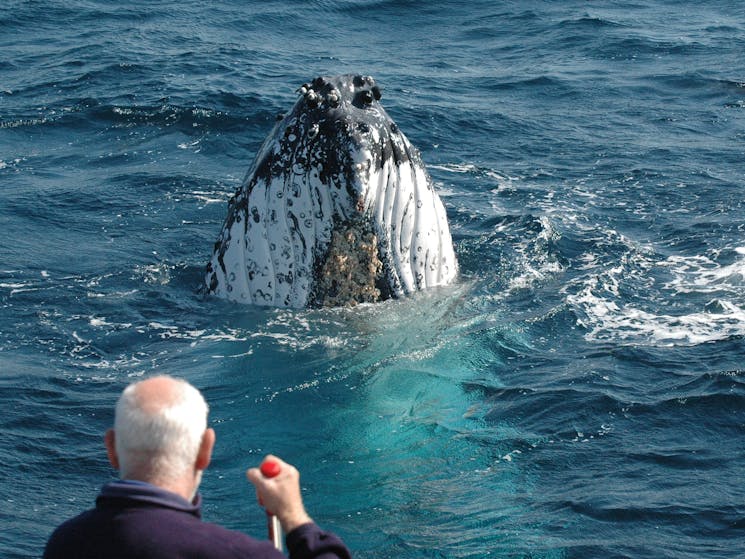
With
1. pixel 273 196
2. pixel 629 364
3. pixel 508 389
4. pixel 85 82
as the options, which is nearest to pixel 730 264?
pixel 629 364

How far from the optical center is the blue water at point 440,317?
8.75 meters

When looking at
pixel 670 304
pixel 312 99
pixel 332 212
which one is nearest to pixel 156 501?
pixel 332 212

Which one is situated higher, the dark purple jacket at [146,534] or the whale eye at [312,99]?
the whale eye at [312,99]

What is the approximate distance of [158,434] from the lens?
13.2 feet

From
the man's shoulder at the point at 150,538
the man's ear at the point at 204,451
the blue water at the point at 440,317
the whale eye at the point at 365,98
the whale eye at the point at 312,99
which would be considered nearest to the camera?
the man's shoulder at the point at 150,538

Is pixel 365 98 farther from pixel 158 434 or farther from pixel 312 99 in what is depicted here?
pixel 158 434

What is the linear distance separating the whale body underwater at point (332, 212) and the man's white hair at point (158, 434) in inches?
250

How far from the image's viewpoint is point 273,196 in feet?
35.0

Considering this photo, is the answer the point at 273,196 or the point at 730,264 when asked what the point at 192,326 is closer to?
the point at 273,196

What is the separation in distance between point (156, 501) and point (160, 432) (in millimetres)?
227

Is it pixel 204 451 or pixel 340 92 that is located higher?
pixel 340 92

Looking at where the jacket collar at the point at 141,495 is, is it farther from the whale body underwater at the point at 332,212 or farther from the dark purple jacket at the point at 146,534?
the whale body underwater at the point at 332,212

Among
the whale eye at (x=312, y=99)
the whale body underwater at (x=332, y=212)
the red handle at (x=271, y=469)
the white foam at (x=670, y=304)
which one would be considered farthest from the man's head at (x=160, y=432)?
the white foam at (x=670, y=304)

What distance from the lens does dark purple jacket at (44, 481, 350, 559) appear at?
394 centimetres
